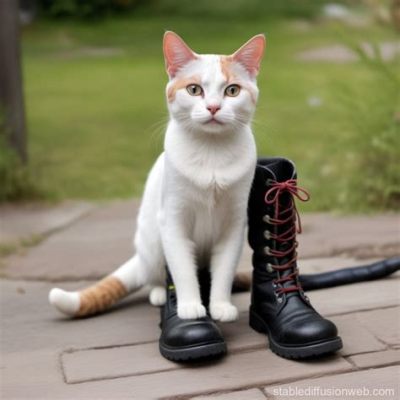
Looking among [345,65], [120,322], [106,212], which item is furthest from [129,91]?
[120,322]

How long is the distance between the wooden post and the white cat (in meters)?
1.78

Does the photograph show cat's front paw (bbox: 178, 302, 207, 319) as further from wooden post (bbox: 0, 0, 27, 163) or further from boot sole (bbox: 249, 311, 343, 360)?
wooden post (bbox: 0, 0, 27, 163)

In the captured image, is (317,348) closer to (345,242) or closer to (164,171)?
(164,171)

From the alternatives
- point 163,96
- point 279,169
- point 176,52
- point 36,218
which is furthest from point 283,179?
point 163,96

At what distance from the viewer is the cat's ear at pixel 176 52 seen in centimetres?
155

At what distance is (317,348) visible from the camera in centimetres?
150

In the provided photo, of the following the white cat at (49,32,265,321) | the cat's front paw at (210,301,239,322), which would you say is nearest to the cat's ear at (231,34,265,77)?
the white cat at (49,32,265,321)

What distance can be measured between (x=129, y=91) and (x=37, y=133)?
1592 millimetres

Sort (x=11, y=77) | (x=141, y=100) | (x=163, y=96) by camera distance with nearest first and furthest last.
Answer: (x=11, y=77)
(x=141, y=100)
(x=163, y=96)

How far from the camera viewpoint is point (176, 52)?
156 cm

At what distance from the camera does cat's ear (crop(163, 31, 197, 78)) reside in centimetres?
155

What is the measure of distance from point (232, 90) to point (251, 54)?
0.10 metres

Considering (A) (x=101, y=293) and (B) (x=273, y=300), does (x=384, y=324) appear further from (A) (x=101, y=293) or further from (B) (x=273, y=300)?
(A) (x=101, y=293)

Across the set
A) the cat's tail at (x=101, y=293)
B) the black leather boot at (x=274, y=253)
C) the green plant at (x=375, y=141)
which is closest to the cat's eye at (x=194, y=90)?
the black leather boot at (x=274, y=253)
